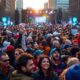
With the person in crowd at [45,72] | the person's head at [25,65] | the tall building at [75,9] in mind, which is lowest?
the tall building at [75,9]

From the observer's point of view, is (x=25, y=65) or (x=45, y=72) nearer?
(x=25, y=65)

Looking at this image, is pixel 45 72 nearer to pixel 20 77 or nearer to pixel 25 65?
pixel 25 65

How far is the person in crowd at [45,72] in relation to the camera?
23.4ft

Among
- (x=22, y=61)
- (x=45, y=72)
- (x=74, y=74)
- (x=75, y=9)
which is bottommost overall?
(x=75, y=9)

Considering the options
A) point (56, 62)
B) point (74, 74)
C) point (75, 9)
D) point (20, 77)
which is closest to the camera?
point (74, 74)

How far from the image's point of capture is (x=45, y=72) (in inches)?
286

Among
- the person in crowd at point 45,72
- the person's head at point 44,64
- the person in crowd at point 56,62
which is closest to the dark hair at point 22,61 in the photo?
the person in crowd at point 45,72

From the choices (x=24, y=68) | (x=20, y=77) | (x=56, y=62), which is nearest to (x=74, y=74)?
(x=20, y=77)

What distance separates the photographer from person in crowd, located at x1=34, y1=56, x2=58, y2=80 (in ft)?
23.4

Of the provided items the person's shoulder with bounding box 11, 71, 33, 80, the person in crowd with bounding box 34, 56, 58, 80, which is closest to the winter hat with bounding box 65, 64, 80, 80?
the person's shoulder with bounding box 11, 71, 33, 80

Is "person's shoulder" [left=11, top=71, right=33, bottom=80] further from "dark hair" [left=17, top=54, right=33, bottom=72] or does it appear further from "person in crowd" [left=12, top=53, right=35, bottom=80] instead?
"dark hair" [left=17, top=54, right=33, bottom=72]

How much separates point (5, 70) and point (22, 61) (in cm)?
144

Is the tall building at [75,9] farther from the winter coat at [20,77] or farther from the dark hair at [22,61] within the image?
the winter coat at [20,77]

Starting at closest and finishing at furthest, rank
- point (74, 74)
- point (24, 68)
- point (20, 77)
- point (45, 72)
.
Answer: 1. point (74, 74)
2. point (20, 77)
3. point (24, 68)
4. point (45, 72)
